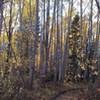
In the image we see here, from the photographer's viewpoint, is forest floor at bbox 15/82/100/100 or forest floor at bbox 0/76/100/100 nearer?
forest floor at bbox 0/76/100/100

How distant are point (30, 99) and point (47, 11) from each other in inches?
352

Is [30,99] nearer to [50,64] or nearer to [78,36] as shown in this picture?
[50,64]

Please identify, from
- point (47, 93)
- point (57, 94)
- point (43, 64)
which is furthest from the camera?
point (43, 64)

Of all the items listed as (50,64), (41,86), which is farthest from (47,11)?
(50,64)

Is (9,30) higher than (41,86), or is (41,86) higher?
(9,30)

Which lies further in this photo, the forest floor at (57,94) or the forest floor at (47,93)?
the forest floor at (57,94)

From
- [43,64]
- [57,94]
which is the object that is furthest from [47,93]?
[43,64]

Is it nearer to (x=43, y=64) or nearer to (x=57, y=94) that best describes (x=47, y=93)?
(x=57, y=94)

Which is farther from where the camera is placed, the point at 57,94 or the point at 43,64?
the point at 43,64

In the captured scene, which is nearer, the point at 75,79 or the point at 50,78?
the point at 50,78

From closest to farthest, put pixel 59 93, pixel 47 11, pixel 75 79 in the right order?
pixel 59 93 < pixel 47 11 < pixel 75 79

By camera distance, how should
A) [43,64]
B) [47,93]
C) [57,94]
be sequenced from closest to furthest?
[47,93], [57,94], [43,64]

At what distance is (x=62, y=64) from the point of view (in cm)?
Answer: 2555

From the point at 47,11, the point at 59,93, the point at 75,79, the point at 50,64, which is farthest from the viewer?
the point at 50,64
